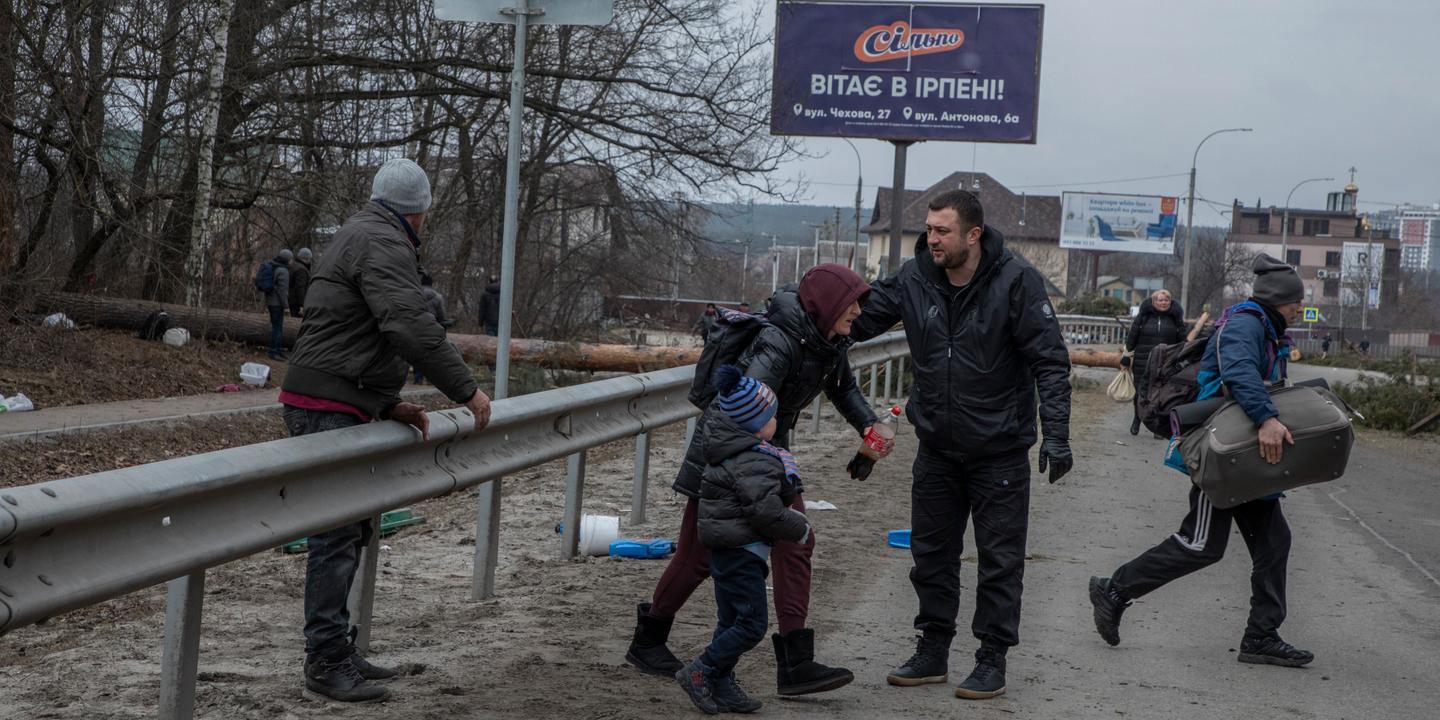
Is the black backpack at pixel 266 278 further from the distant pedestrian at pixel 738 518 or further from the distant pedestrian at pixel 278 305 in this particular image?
the distant pedestrian at pixel 738 518

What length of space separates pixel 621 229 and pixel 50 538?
25.2 m

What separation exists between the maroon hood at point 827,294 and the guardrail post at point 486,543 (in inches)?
73.1

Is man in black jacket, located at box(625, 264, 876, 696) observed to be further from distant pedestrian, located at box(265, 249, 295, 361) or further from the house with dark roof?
the house with dark roof

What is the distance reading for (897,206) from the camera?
22141mm

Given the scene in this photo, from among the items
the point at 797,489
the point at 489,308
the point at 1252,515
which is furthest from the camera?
the point at 489,308

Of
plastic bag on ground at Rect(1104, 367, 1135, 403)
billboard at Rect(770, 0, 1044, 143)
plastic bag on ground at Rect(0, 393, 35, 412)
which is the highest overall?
billboard at Rect(770, 0, 1044, 143)

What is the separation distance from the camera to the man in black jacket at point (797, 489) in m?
5.22

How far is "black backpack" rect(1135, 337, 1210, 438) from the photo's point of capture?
6.62 metres

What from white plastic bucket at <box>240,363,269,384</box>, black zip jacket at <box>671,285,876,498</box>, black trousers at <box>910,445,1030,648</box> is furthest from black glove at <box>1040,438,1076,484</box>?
white plastic bucket at <box>240,363,269,384</box>

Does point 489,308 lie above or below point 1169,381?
below

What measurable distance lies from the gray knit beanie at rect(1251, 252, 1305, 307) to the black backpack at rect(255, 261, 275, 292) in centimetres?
1781

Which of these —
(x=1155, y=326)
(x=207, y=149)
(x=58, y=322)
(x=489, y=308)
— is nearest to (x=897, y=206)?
(x=1155, y=326)

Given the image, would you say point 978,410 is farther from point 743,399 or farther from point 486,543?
point 486,543

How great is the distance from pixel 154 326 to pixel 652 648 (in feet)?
56.7
